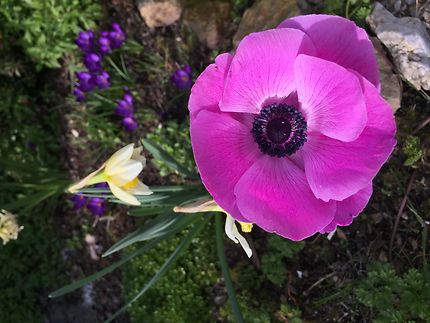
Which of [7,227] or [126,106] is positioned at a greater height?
[126,106]

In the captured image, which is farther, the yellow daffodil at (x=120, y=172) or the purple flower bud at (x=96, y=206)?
the purple flower bud at (x=96, y=206)

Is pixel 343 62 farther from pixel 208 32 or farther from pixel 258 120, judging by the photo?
Answer: pixel 208 32

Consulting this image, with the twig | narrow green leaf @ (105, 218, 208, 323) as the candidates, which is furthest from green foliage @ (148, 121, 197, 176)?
the twig

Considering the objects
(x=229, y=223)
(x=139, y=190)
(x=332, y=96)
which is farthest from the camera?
(x=139, y=190)

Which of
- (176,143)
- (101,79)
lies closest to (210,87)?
(176,143)

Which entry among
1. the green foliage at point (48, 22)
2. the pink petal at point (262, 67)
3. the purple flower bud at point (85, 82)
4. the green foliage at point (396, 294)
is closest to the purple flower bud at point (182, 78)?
the purple flower bud at point (85, 82)

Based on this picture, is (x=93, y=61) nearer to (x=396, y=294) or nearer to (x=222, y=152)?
(x=222, y=152)

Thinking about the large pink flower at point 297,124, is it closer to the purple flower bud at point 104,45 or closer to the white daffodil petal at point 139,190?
the white daffodil petal at point 139,190
